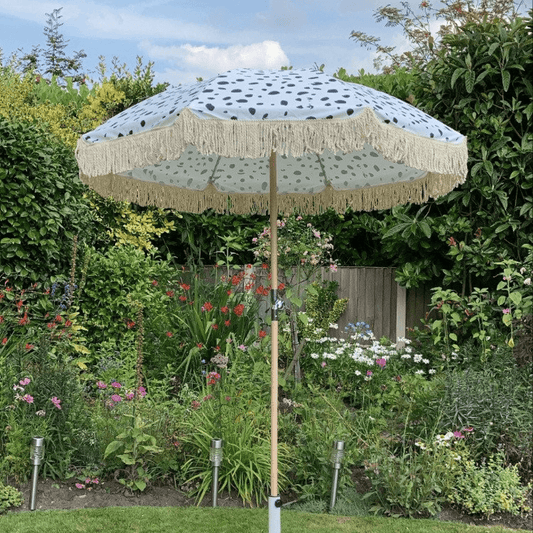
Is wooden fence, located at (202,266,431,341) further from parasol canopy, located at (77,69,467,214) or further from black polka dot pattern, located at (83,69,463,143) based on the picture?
black polka dot pattern, located at (83,69,463,143)

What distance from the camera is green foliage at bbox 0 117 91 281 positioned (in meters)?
5.40

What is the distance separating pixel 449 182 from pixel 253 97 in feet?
4.85

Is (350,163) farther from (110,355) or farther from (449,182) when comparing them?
(110,355)

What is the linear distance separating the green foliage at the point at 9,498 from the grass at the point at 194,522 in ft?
0.34

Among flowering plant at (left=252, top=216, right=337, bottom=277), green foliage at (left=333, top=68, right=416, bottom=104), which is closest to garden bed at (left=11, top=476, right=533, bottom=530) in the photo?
flowering plant at (left=252, top=216, right=337, bottom=277)

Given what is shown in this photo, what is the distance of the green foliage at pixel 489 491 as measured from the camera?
3736mm

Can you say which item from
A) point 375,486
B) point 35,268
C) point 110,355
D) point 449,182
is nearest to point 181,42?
point 35,268

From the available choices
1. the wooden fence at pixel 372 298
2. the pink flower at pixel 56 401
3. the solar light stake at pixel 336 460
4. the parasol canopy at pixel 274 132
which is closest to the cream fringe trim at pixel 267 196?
the parasol canopy at pixel 274 132

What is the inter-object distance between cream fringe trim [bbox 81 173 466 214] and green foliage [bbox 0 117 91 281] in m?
1.90

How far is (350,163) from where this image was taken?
3934 millimetres

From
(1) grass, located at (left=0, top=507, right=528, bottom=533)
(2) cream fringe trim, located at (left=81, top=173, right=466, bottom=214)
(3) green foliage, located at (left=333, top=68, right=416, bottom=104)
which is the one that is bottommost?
(1) grass, located at (left=0, top=507, right=528, bottom=533)

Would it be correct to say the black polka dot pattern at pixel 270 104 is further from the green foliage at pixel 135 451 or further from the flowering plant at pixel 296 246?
the flowering plant at pixel 296 246

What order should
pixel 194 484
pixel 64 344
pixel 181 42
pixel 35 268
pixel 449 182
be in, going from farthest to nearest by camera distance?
pixel 181 42, pixel 35 268, pixel 64 344, pixel 194 484, pixel 449 182

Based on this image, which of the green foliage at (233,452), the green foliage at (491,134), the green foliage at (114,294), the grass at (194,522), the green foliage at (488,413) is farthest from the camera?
the green foliage at (114,294)
